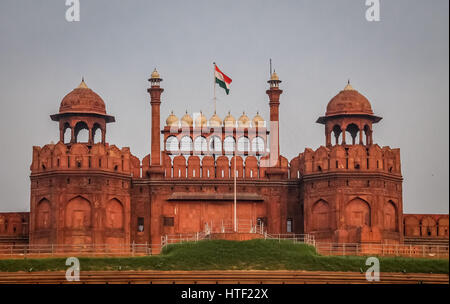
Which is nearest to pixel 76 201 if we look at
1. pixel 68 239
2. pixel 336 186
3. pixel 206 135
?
pixel 68 239

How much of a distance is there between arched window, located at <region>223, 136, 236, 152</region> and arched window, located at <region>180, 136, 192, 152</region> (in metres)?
2.26

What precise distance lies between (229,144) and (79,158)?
10.3m

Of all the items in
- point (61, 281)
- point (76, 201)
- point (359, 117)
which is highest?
point (359, 117)

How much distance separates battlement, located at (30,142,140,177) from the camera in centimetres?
7319

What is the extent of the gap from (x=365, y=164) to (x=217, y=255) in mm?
14430

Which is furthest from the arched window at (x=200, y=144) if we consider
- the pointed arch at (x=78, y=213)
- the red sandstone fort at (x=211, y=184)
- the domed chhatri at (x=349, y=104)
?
the pointed arch at (x=78, y=213)

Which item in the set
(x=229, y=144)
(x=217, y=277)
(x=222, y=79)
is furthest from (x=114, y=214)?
(x=217, y=277)

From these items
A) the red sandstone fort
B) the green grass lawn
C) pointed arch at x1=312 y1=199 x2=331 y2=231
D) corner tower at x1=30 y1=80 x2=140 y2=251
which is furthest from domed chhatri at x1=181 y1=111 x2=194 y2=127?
the green grass lawn

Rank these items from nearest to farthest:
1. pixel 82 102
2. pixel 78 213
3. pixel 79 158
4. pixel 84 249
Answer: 1. pixel 84 249
2. pixel 78 213
3. pixel 79 158
4. pixel 82 102

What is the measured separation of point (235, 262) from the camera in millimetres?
62625

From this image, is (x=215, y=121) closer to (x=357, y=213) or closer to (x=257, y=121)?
(x=257, y=121)

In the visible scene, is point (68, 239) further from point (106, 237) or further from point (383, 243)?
point (383, 243)

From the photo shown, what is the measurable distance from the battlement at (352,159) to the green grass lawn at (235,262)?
1074cm

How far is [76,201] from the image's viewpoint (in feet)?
238
